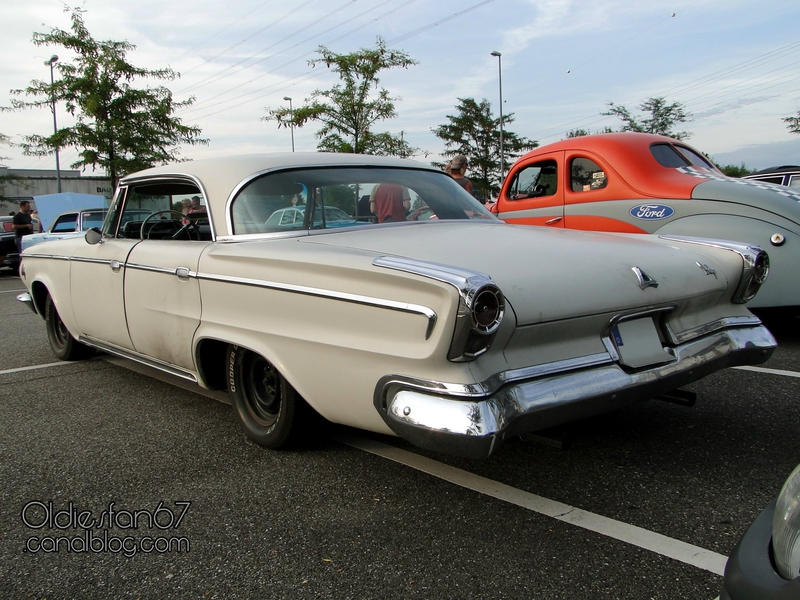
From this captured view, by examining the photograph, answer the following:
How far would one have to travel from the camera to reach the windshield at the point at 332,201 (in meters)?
3.02

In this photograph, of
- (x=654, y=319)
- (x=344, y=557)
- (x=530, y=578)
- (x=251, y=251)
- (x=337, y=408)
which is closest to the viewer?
(x=530, y=578)

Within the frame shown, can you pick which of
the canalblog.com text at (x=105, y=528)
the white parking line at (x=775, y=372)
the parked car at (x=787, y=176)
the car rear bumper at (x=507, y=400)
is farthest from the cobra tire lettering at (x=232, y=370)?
the parked car at (x=787, y=176)

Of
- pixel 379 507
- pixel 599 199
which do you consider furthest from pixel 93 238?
pixel 599 199

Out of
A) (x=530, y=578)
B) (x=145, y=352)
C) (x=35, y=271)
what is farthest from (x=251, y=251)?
(x=35, y=271)

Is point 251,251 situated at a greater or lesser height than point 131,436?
Result: greater

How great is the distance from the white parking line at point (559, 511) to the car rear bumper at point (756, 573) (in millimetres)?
662

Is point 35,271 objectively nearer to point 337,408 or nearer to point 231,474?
point 231,474

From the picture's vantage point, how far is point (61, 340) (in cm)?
497

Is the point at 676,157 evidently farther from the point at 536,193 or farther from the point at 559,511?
the point at 559,511

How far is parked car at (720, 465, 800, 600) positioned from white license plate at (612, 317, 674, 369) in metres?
1.02

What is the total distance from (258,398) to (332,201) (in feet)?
Result: 3.31

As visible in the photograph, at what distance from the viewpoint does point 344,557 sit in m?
2.10

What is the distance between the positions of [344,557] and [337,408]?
0.54m

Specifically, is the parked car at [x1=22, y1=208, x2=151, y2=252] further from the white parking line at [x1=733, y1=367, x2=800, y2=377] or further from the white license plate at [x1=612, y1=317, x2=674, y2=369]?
the white license plate at [x1=612, y1=317, x2=674, y2=369]
